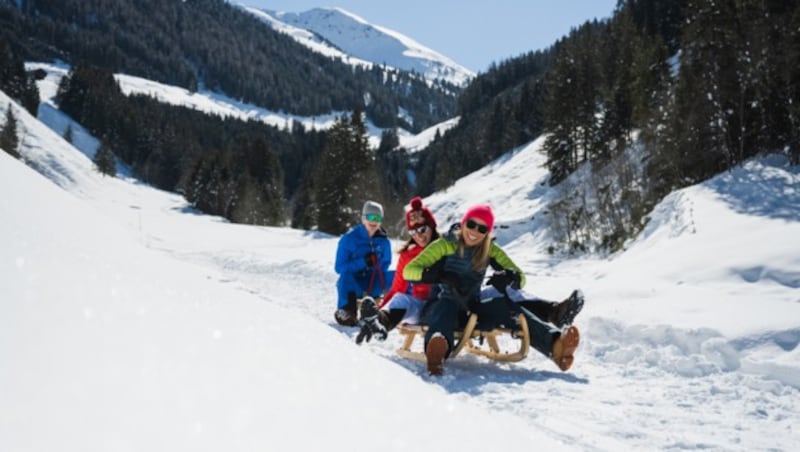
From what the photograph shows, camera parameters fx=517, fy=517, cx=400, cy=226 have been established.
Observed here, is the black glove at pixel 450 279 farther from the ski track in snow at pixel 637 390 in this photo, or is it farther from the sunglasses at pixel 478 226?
the ski track in snow at pixel 637 390

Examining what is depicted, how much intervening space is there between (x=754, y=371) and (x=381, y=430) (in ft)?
12.6

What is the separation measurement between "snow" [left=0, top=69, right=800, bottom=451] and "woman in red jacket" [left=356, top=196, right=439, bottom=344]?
1.13ft

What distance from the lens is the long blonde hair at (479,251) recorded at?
16.4ft

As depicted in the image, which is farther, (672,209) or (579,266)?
(579,266)

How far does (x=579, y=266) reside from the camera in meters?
16.3

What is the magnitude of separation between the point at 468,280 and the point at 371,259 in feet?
7.67

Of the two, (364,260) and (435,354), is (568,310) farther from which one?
(364,260)

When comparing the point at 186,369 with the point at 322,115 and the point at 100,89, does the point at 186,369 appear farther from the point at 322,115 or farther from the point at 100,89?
the point at 322,115

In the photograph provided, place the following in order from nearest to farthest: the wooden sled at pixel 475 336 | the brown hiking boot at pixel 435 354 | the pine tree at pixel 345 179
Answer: the brown hiking boot at pixel 435 354 < the wooden sled at pixel 475 336 < the pine tree at pixel 345 179

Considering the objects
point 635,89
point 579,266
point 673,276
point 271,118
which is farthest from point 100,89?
point 673,276

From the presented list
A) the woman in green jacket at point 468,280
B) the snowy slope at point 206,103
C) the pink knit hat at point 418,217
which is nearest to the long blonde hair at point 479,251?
the woman in green jacket at point 468,280

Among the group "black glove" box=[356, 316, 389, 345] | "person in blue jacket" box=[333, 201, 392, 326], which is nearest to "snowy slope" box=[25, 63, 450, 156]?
"person in blue jacket" box=[333, 201, 392, 326]

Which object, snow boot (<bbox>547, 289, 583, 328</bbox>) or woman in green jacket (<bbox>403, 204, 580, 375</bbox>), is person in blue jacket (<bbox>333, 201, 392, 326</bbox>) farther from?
snow boot (<bbox>547, 289, 583, 328</bbox>)

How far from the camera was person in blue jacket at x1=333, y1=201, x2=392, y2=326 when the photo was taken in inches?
270
